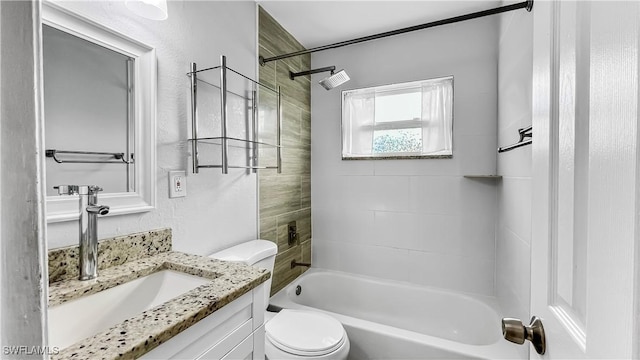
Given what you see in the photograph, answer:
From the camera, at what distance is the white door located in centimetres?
32

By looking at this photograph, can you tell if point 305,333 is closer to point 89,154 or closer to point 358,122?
point 89,154

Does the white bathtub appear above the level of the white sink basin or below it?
below

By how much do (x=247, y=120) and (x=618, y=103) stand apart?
64.7 inches

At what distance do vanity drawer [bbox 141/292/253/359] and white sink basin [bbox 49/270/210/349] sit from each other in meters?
0.20

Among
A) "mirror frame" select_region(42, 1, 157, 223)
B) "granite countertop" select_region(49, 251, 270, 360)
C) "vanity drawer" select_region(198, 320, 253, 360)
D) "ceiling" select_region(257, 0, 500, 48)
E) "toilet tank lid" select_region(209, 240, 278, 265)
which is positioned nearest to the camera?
"granite countertop" select_region(49, 251, 270, 360)

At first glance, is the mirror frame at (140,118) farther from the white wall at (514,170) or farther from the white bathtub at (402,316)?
the white wall at (514,170)

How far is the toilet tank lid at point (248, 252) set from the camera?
1.42 meters

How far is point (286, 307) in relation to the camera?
1.84m

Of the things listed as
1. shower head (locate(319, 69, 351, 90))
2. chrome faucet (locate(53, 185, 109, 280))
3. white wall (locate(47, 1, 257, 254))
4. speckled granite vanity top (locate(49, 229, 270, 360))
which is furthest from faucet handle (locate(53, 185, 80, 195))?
shower head (locate(319, 69, 351, 90))

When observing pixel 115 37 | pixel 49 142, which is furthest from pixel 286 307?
pixel 115 37

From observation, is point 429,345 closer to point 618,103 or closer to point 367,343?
point 367,343

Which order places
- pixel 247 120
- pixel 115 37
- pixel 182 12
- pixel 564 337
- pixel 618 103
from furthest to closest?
pixel 247 120
pixel 182 12
pixel 115 37
pixel 564 337
pixel 618 103

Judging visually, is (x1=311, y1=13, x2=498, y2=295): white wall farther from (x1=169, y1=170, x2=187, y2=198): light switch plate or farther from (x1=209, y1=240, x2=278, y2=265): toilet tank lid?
A: (x1=169, y1=170, x2=187, y2=198): light switch plate

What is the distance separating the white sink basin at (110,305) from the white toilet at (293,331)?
39 centimetres
